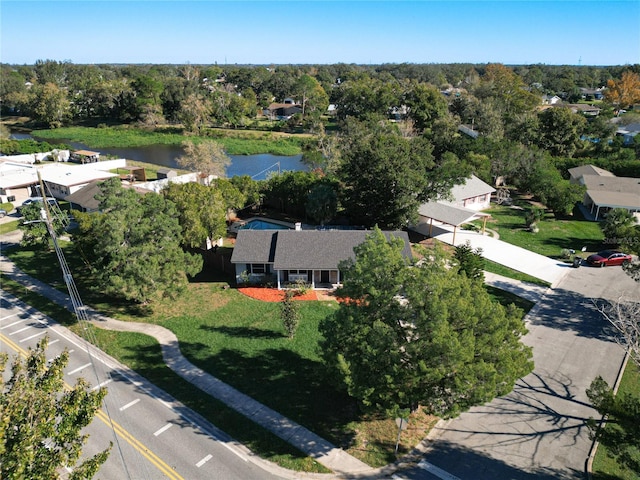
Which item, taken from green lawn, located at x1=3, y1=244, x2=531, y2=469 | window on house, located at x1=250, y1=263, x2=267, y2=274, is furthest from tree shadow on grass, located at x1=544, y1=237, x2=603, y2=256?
window on house, located at x1=250, y1=263, x2=267, y2=274

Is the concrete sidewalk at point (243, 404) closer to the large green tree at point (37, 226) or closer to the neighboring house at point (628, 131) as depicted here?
the large green tree at point (37, 226)

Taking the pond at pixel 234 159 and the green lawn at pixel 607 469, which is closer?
the green lawn at pixel 607 469

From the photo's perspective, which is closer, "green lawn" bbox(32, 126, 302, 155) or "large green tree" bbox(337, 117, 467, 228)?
"large green tree" bbox(337, 117, 467, 228)

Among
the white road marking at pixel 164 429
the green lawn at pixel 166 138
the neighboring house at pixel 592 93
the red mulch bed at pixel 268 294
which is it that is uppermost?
the neighboring house at pixel 592 93

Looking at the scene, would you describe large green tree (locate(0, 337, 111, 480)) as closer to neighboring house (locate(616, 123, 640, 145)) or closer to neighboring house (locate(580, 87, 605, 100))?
neighboring house (locate(616, 123, 640, 145))

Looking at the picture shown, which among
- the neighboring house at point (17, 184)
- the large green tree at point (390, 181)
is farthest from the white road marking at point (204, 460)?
the neighboring house at point (17, 184)

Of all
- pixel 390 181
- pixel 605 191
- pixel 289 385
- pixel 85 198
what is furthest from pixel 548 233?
pixel 85 198
